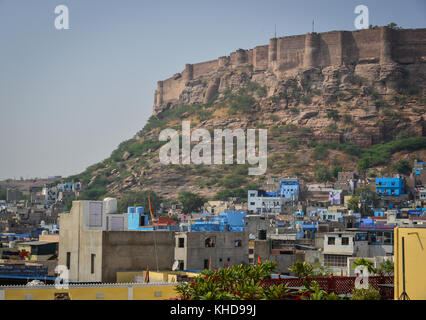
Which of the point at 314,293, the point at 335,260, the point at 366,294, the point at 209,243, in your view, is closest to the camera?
the point at 314,293

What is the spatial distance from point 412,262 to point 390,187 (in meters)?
41.1

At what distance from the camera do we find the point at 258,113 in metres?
63.8

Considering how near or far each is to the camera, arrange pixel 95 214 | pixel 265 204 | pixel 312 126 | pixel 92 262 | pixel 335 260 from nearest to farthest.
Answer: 1. pixel 92 262
2. pixel 95 214
3. pixel 335 260
4. pixel 265 204
5. pixel 312 126

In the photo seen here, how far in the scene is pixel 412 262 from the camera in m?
6.63

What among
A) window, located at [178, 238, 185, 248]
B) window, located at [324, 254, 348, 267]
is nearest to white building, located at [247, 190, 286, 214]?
window, located at [324, 254, 348, 267]

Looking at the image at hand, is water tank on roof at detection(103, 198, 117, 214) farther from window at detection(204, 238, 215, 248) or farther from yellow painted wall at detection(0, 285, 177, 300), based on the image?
yellow painted wall at detection(0, 285, 177, 300)

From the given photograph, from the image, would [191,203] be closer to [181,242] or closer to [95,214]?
[181,242]

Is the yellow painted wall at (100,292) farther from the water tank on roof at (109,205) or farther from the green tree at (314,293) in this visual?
the water tank on roof at (109,205)

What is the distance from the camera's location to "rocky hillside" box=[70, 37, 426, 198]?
183ft

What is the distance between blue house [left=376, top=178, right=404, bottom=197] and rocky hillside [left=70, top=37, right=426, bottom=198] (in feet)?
16.8

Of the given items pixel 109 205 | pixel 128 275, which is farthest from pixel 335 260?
pixel 128 275

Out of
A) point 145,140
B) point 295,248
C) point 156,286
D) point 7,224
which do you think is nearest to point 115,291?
point 156,286
